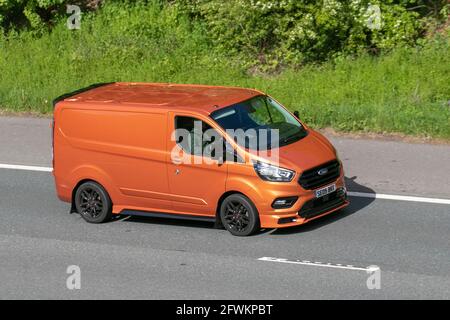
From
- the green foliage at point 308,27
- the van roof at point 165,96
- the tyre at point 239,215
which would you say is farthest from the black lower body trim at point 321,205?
the green foliage at point 308,27

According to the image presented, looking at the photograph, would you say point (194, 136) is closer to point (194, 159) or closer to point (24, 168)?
point (194, 159)

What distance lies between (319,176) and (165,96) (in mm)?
2683

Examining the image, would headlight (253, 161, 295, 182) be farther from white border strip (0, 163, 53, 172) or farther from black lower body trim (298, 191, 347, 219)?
white border strip (0, 163, 53, 172)

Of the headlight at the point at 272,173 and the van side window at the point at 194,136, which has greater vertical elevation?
the van side window at the point at 194,136

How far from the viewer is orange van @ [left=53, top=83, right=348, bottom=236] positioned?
1429cm

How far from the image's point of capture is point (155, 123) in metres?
14.9

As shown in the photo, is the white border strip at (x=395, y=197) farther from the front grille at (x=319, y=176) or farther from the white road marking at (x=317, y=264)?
the white road marking at (x=317, y=264)

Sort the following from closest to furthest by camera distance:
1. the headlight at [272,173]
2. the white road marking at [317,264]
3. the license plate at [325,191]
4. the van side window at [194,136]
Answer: the white road marking at [317,264], the headlight at [272,173], the license plate at [325,191], the van side window at [194,136]

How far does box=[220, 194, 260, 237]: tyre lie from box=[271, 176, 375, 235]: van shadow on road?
44cm

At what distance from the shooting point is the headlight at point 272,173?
14.2 meters

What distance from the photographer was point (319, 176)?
14.5 metres

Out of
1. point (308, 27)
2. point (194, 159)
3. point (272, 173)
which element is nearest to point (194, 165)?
point (194, 159)

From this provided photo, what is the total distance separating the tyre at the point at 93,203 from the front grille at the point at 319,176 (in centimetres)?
305
